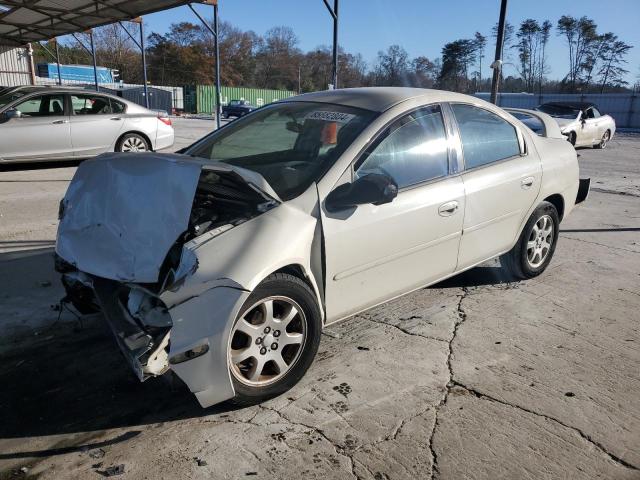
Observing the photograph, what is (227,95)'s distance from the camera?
181ft

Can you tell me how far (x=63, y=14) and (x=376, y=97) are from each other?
48.1 feet

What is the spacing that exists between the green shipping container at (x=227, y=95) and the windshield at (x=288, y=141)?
46.7 m

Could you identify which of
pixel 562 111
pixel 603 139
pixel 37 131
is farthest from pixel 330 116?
pixel 603 139

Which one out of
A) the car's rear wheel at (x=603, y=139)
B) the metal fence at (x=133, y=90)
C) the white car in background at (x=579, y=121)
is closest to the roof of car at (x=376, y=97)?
the white car in background at (x=579, y=121)

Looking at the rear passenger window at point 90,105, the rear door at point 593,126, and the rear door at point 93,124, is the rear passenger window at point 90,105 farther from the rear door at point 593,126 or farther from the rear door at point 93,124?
the rear door at point 593,126

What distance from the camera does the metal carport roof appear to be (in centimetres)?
1293

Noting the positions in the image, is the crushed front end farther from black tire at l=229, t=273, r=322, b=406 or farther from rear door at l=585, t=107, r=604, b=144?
rear door at l=585, t=107, r=604, b=144

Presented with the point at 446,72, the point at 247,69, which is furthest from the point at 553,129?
the point at 247,69

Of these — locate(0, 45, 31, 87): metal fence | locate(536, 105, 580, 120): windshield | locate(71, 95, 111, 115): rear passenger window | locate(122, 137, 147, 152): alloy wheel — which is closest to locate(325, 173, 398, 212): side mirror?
locate(122, 137, 147, 152): alloy wheel

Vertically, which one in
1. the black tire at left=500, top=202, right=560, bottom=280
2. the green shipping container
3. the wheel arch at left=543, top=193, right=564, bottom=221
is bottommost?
the black tire at left=500, top=202, right=560, bottom=280

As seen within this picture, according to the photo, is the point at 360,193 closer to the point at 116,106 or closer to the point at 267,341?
the point at 267,341

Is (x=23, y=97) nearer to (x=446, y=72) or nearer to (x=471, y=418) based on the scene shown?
(x=471, y=418)

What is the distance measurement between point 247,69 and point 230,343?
275 ft

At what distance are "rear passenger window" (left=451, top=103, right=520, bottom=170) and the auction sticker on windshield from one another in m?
0.90
